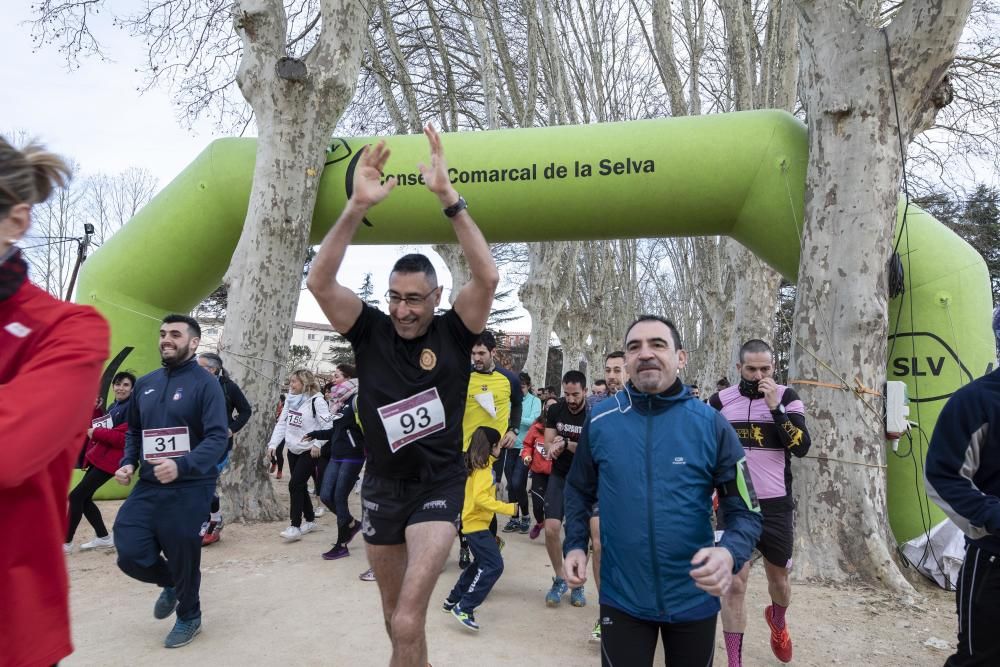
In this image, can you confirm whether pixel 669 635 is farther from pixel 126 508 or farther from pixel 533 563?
pixel 533 563

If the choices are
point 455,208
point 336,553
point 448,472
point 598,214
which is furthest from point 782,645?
point 598,214

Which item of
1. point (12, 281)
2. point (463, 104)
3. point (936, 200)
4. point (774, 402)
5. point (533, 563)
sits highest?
point (463, 104)

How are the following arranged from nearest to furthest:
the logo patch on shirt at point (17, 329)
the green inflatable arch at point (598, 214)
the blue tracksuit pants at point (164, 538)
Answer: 1. the logo patch on shirt at point (17, 329)
2. the blue tracksuit pants at point (164, 538)
3. the green inflatable arch at point (598, 214)

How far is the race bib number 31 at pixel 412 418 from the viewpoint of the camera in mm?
3045

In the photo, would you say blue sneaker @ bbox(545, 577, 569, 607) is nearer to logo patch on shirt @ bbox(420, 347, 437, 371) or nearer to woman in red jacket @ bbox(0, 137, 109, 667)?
logo patch on shirt @ bbox(420, 347, 437, 371)

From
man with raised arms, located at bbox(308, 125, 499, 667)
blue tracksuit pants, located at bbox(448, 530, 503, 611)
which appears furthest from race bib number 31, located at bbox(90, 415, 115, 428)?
man with raised arms, located at bbox(308, 125, 499, 667)

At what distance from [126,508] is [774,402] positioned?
405 cm

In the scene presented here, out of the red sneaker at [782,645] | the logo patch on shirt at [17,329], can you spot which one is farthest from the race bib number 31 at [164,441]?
the red sneaker at [782,645]

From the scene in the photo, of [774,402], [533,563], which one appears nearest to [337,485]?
[533,563]

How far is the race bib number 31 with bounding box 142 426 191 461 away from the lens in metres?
4.58

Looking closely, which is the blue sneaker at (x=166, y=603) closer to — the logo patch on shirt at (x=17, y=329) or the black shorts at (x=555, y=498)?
the black shorts at (x=555, y=498)

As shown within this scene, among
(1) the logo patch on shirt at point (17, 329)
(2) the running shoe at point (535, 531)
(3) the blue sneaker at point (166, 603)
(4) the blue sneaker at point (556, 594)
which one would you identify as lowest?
(2) the running shoe at point (535, 531)

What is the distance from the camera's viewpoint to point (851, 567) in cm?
582

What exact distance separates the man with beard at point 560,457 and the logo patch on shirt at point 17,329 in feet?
13.8
